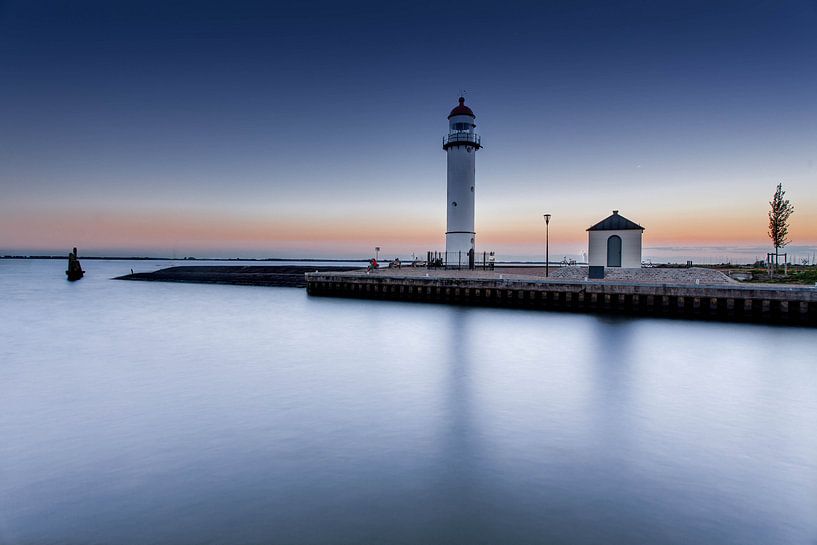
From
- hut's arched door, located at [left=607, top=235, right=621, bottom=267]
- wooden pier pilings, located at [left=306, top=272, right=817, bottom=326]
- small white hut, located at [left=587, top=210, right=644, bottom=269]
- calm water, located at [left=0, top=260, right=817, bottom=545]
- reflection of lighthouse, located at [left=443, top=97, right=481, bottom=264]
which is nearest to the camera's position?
calm water, located at [left=0, top=260, right=817, bottom=545]

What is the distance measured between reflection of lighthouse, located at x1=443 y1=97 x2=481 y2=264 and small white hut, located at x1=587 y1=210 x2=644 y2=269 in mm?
8852

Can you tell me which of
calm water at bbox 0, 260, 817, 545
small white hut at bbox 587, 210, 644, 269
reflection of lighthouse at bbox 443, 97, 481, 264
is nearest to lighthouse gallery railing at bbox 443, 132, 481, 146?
reflection of lighthouse at bbox 443, 97, 481, 264

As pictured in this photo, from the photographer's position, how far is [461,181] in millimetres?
33125

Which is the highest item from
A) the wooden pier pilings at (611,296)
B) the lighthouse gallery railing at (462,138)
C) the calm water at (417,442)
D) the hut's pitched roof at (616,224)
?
the lighthouse gallery railing at (462,138)

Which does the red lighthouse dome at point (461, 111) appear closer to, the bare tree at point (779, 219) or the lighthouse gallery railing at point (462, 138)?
the lighthouse gallery railing at point (462, 138)

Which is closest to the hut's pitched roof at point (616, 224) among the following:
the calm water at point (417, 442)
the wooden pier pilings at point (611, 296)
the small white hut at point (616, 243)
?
the small white hut at point (616, 243)

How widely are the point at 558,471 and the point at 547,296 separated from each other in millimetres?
17865

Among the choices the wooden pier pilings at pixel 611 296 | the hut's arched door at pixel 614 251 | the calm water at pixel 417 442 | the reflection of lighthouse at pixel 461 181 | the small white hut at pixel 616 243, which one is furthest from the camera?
the reflection of lighthouse at pixel 461 181

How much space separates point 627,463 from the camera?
719cm

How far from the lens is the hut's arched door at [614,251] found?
2731cm

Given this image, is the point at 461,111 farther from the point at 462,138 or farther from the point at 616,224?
the point at 616,224

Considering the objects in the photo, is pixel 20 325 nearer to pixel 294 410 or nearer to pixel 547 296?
pixel 294 410

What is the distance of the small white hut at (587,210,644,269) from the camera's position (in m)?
27.1

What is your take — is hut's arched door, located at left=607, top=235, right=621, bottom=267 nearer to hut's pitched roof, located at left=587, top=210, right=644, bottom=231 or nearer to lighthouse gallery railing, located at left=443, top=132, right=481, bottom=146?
hut's pitched roof, located at left=587, top=210, right=644, bottom=231
